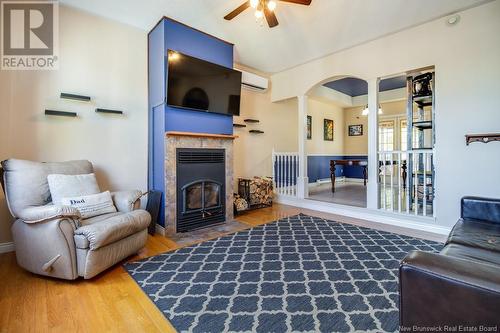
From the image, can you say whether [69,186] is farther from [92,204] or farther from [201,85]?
[201,85]

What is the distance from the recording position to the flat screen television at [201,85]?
3.32 metres

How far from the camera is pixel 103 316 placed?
63.1 inches

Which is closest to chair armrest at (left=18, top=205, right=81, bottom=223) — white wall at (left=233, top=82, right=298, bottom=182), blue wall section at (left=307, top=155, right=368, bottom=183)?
white wall at (left=233, top=82, right=298, bottom=182)

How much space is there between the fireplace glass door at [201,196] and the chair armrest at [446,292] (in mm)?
2862

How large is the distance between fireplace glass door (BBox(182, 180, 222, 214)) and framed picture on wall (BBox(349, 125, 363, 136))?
6.28 meters

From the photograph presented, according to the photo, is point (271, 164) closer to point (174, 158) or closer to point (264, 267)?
point (174, 158)

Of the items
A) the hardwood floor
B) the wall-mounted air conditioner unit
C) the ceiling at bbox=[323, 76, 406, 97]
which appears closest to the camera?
the hardwood floor

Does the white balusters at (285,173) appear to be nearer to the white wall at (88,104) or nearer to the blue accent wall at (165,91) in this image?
the blue accent wall at (165,91)

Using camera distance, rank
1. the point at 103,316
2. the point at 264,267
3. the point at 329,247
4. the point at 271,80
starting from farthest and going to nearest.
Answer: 1. the point at 271,80
2. the point at 329,247
3. the point at 264,267
4. the point at 103,316

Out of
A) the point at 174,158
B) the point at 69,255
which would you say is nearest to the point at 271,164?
the point at 174,158

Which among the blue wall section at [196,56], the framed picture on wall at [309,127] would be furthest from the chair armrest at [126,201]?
the framed picture on wall at [309,127]

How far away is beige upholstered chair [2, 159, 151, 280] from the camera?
199 cm

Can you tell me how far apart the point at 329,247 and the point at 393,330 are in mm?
1310

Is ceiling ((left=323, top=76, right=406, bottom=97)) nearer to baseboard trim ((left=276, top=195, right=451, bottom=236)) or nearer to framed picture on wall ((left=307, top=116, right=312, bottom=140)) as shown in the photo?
framed picture on wall ((left=307, top=116, right=312, bottom=140))
